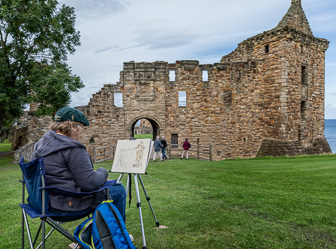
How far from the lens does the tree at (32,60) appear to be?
16453mm

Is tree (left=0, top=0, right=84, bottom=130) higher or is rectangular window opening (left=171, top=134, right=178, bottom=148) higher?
tree (left=0, top=0, right=84, bottom=130)

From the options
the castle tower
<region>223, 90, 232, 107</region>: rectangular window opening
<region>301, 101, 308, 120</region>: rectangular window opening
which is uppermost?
the castle tower

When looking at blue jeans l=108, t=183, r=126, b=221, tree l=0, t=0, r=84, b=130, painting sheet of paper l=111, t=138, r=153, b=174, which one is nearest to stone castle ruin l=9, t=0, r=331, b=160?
tree l=0, t=0, r=84, b=130

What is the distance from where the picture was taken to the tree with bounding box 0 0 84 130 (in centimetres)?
1645

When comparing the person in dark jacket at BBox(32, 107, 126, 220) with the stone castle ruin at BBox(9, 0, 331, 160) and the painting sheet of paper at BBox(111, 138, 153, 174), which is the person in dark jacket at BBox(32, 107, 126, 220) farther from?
the stone castle ruin at BBox(9, 0, 331, 160)

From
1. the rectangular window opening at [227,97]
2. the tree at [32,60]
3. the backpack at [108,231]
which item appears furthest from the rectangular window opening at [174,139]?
the backpack at [108,231]

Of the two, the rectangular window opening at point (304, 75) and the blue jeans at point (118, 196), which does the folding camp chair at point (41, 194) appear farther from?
the rectangular window opening at point (304, 75)

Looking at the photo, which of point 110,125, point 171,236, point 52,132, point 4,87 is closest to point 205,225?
point 171,236

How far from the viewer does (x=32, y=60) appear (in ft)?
59.9

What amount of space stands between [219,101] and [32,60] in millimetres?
14412

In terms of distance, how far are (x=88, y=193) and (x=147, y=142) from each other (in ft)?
5.80

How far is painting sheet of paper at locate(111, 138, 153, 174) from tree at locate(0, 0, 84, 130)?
42.1ft

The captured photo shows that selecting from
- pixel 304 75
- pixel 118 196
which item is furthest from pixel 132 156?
pixel 304 75

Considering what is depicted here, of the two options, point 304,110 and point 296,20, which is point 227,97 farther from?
point 296,20
